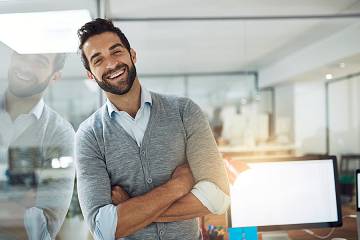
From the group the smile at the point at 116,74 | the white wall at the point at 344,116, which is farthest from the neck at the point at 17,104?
the white wall at the point at 344,116

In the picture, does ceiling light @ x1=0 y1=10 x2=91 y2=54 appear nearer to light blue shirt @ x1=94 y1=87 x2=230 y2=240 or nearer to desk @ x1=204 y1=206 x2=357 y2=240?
light blue shirt @ x1=94 y1=87 x2=230 y2=240

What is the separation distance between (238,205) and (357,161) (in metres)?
5.58

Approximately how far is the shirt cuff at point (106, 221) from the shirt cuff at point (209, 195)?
1.00ft

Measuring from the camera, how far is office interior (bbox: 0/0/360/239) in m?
2.35

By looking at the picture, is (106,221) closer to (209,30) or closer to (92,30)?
(92,30)

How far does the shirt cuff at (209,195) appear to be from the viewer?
4.64 feet

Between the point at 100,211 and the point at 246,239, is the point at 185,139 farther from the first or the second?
the point at 246,239

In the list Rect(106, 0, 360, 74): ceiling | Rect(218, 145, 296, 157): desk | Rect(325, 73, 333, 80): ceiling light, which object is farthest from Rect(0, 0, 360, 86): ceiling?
Rect(218, 145, 296, 157): desk

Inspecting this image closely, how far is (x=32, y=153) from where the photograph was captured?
219 cm

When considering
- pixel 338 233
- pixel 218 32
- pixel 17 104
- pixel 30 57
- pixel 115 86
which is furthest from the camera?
pixel 218 32

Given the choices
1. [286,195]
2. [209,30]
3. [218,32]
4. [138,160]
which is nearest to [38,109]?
[138,160]

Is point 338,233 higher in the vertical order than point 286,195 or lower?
lower

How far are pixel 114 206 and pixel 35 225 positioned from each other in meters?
1.08

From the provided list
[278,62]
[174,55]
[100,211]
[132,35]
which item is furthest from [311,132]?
[100,211]
